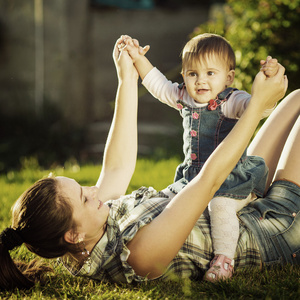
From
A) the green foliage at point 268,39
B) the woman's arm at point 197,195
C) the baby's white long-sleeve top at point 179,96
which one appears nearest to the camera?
the woman's arm at point 197,195

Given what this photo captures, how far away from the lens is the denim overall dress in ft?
7.91

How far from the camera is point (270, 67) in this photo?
2.18 metres

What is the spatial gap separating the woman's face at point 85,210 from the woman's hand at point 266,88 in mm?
817

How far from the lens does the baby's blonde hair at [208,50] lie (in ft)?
7.89

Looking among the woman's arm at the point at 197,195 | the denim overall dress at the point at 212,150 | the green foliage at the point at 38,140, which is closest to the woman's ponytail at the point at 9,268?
the woman's arm at the point at 197,195

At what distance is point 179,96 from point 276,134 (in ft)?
2.12

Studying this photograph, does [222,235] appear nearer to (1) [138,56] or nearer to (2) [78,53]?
(1) [138,56]

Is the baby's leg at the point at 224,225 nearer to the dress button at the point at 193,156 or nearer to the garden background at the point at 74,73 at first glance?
the dress button at the point at 193,156

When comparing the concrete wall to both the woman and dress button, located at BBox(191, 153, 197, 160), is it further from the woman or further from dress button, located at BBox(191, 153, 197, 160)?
the woman

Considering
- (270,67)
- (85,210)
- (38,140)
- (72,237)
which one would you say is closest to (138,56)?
(270,67)

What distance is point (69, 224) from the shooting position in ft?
7.20

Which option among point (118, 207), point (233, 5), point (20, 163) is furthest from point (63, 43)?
point (118, 207)

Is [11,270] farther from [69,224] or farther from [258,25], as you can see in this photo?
[258,25]

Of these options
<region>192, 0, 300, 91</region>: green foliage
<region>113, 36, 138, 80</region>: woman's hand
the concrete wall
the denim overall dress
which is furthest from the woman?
the concrete wall
